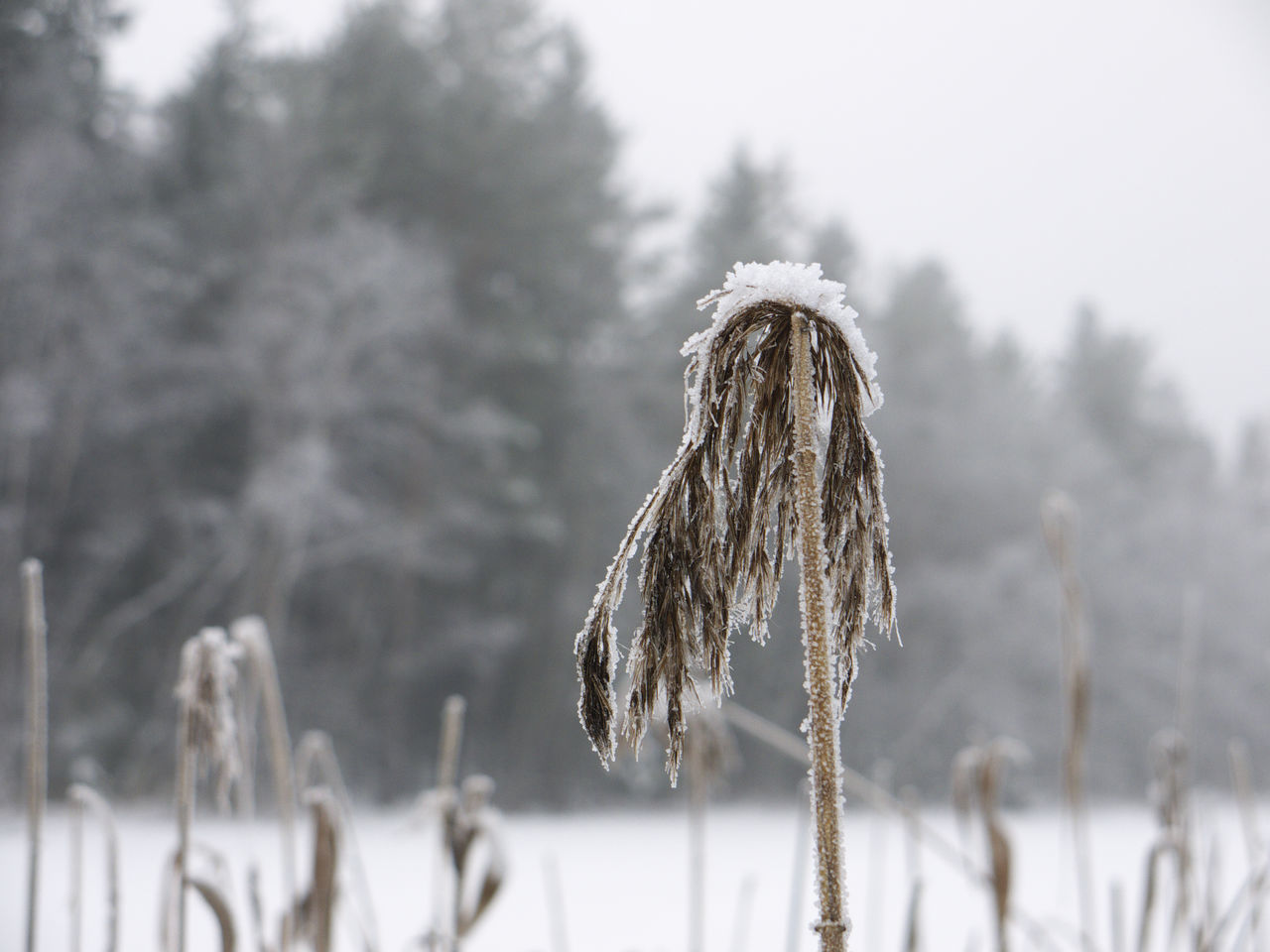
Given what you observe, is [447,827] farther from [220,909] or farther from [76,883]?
[76,883]

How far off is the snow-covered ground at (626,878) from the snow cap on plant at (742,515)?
0.67 meters

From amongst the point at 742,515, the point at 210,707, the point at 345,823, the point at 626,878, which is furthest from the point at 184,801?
the point at 626,878

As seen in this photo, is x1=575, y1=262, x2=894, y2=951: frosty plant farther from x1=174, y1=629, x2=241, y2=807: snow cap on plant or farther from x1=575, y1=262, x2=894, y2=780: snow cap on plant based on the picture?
x1=174, y1=629, x2=241, y2=807: snow cap on plant

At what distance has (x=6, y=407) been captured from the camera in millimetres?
8430

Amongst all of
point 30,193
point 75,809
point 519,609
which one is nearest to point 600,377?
point 519,609

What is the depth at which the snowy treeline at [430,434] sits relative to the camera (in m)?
9.26

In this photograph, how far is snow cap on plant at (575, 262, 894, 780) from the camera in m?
0.25

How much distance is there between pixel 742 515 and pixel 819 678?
0.05 m

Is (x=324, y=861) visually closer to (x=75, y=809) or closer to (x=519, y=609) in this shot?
(x=75, y=809)

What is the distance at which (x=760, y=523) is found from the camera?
272 mm

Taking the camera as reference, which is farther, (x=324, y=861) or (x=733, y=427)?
(x=324, y=861)

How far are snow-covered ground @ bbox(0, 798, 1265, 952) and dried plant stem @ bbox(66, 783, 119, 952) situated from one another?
0.19 m

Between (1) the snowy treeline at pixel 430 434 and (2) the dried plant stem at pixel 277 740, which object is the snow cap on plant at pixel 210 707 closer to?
(2) the dried plant stem at pixel 277 740

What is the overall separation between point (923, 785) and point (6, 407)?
1089 centimetres
